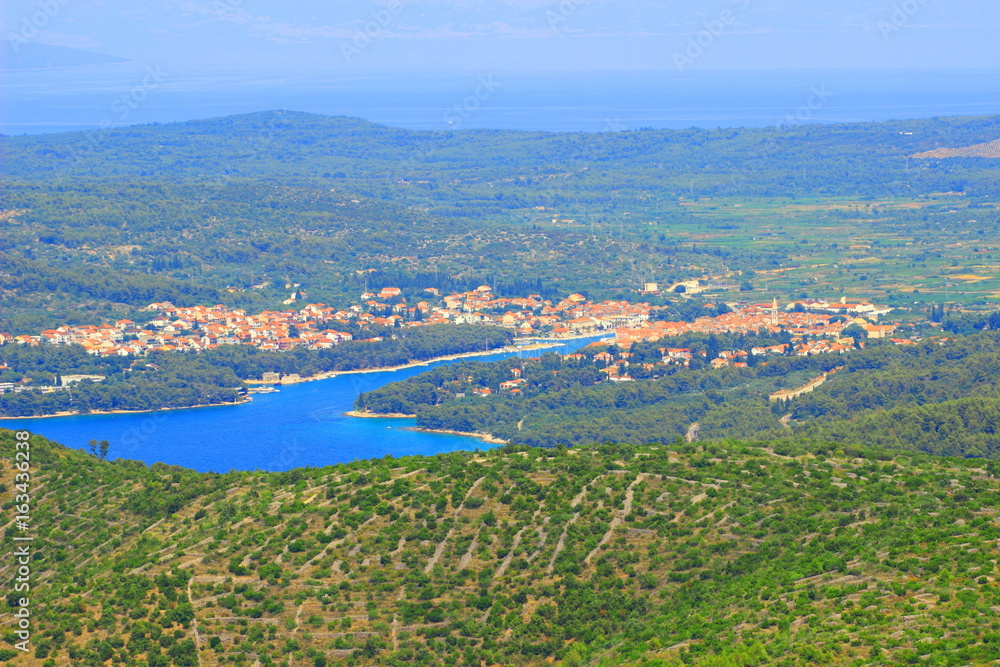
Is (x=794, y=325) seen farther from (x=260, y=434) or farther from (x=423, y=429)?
(x=260, y=434)

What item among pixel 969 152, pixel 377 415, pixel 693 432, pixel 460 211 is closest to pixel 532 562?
pixel 693 432

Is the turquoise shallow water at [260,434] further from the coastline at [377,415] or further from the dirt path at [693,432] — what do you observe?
the dirt path at [693,432]

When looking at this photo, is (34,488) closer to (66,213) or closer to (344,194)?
(66,213)

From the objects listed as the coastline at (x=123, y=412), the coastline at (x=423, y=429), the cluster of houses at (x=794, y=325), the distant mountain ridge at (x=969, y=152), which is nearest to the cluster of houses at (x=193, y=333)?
the coastline at (x=123, y=412)

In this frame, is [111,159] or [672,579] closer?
[672,579]

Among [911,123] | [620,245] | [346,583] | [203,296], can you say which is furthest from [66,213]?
[911,123]

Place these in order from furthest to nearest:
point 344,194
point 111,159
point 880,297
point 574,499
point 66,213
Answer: point 111,159, point 344,194, point 66,213, point 880,297, point 574,499
